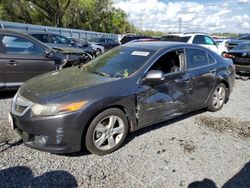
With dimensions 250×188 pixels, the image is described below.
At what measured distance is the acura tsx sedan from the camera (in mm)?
3543

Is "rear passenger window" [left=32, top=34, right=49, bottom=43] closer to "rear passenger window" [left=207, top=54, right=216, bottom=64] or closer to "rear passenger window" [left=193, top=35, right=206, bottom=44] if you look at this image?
→ "rear passenger window" [left=193, top=35, right=206, bottom=44]

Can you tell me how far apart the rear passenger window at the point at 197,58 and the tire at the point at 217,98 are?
2.29 feet

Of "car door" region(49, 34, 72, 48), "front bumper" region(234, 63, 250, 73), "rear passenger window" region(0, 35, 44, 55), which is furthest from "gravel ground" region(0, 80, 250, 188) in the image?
"car door" region(49, 34, 72, 48)

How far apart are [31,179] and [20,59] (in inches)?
Result: 150

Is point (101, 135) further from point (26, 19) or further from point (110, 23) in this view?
point (110, 23)

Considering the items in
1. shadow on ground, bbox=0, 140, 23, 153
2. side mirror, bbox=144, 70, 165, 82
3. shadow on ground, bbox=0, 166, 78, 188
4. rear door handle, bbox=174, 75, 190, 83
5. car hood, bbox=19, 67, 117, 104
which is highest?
side mirror, bbox=144, 70, 165, 82

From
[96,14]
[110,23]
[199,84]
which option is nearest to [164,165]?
[199,84]

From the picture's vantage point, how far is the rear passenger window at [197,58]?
5191 millimetres

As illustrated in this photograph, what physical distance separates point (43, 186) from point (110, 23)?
54670mm

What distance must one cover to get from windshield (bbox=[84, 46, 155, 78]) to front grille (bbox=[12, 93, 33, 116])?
1258 millimetres

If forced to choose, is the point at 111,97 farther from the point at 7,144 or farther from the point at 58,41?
the point at 58,41

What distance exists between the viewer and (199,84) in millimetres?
5273

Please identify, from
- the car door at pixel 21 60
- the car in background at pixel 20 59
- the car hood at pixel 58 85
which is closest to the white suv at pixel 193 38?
the car in background at pixel 20 59

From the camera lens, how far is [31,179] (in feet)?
10.8
